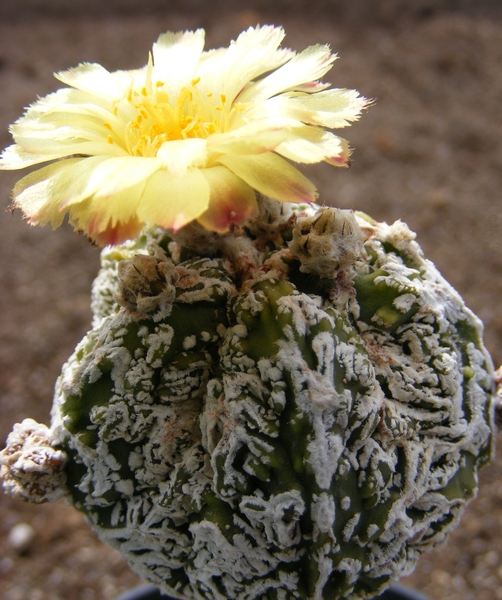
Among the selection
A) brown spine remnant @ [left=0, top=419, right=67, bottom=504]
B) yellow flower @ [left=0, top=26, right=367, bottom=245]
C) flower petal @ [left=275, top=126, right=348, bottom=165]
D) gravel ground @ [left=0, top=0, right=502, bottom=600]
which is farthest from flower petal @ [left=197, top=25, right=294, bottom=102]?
gravel ground @ [left=0, top=0, right=502, bottom=600]

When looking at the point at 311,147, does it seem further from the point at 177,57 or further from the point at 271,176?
the point at 177,57

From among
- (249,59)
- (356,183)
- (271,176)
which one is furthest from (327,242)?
(356,183)

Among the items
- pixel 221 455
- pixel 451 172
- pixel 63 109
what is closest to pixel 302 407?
pixel 221 455

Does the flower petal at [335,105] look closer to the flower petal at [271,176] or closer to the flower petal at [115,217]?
the flower petal at [271,176]

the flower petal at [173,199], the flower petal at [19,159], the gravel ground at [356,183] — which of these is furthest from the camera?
the gravel ground at [356,183]

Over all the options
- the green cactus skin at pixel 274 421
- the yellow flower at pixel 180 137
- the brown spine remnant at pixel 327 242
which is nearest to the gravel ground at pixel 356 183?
the green cactus skin at pixel 274 421

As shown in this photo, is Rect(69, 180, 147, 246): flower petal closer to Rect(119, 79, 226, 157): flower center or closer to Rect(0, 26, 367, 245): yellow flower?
Rect(0, 26, 367, 245): yellow flower
